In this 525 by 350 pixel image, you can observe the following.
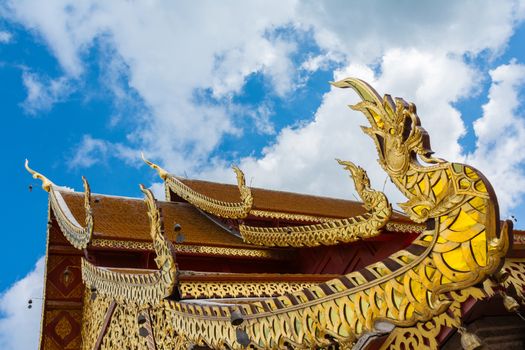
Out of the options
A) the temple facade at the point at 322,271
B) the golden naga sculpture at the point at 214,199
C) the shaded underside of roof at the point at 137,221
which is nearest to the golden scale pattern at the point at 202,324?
the temple facade at the point at 322,271

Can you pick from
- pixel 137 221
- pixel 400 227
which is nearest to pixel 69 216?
pixel 137 221

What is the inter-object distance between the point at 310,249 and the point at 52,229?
139 inches

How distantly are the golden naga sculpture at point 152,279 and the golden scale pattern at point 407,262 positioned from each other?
1.02 metres

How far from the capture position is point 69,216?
6531mm

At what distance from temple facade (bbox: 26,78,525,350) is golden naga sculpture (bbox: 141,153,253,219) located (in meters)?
0.04

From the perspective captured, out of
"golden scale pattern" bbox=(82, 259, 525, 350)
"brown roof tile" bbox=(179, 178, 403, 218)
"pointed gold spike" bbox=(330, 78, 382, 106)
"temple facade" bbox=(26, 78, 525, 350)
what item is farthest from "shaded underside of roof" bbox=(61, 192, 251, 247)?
"pointed gold spike" bbox=(330, 78, 382, 106)

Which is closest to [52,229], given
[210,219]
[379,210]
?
[210,219]

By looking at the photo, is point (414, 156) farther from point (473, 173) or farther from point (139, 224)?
point (139, 224)

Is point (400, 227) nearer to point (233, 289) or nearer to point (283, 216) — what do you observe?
point (283, 216)

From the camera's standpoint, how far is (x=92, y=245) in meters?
5.73

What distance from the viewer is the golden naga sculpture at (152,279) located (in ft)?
10.5

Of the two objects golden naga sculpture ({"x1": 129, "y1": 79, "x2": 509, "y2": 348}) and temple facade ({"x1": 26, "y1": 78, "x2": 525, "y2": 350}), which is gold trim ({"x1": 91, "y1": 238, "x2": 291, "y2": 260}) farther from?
golden naga sculpture ({"x1": 129, "y1": 79, "x2": 509, "y2": 348})

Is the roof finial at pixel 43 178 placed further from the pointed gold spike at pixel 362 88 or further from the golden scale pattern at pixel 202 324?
the pointed gold spike at pixel 362 88

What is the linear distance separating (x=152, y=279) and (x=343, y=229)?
8.71ft
